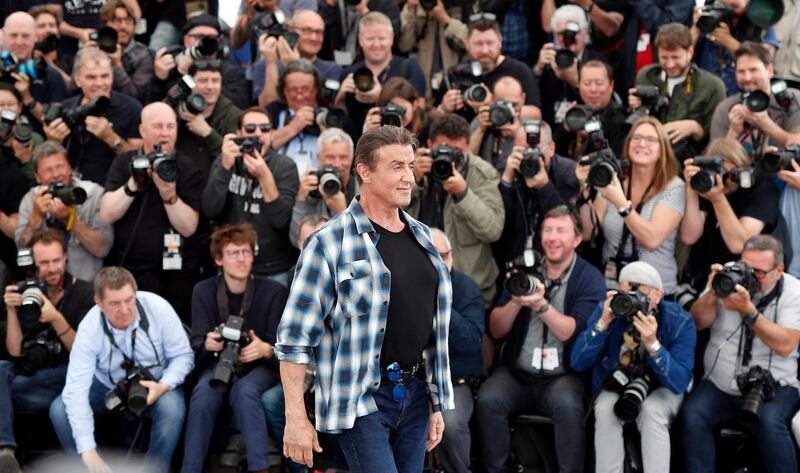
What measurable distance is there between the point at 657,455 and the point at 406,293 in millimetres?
2466

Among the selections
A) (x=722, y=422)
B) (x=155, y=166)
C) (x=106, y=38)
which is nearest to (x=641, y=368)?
(x=722, y=422)

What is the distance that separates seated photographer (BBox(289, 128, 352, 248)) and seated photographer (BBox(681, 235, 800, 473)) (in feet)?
6.64

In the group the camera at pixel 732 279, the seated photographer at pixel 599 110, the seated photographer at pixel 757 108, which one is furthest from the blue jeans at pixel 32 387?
the seated photographer at pixel 757 108

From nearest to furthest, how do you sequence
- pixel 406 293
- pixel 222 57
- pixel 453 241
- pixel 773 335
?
pixel 406 293, pixel 773 335, pixel 453 241, pixel 222 57

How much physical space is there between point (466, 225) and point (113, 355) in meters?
2.02

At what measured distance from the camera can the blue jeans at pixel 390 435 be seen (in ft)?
12.8

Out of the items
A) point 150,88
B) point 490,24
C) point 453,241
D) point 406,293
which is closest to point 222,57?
point 150,88

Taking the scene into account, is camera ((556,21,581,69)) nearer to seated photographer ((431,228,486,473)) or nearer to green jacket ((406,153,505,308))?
green jacket ((406,153,505,308))

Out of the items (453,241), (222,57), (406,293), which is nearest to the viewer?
(406,293)

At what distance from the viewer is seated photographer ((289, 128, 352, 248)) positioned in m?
6.54

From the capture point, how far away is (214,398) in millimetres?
6238

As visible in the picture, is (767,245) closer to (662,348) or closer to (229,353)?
(662,348)

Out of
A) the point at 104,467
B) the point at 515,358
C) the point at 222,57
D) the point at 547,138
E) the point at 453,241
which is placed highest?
the point at 222,57

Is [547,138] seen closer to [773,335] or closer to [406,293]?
[773,335]
